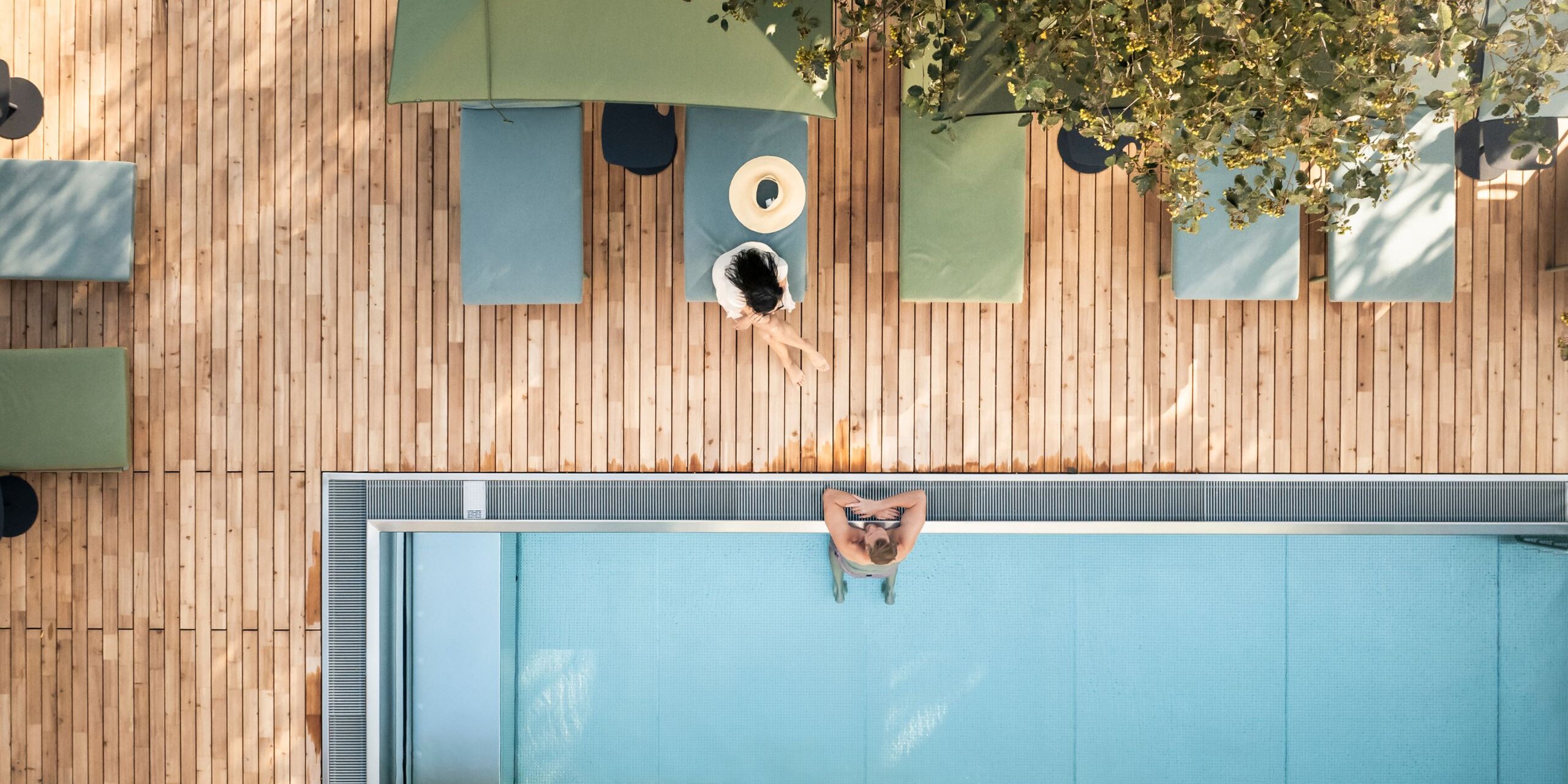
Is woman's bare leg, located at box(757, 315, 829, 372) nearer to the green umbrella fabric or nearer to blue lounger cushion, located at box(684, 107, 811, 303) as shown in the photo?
blue lounger cushion, located at box(684, 107, 811, 303)

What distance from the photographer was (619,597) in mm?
4570

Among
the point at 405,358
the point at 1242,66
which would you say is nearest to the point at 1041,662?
the point at 1242,66

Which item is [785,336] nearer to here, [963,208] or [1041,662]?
[963,208]

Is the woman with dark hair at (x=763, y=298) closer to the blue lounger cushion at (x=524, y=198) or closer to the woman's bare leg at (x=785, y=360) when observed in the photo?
the woman's bare leg at (x=785, y=360)

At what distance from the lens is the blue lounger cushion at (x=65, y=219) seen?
399cm

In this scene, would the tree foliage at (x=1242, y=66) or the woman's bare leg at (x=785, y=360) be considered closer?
the tree foliage at (x=1242, y=66)

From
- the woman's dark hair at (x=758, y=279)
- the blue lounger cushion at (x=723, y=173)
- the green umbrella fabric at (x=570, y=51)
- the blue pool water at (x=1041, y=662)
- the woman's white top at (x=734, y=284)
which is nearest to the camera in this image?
the green umbrella fabric at (x=570, y=51)

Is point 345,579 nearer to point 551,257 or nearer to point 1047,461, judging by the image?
point 551,257

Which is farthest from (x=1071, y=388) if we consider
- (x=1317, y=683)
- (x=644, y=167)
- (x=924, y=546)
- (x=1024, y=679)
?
(x=644, y=167)

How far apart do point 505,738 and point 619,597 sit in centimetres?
96

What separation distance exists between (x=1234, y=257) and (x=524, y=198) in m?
3.33

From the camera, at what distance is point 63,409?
13.3 ft

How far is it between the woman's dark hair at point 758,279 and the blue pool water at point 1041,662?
4.91 ft

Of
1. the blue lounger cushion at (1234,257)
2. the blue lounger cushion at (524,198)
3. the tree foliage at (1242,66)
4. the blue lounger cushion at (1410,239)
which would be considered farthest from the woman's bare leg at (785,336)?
the blue lounger cushion at (1410,239)
